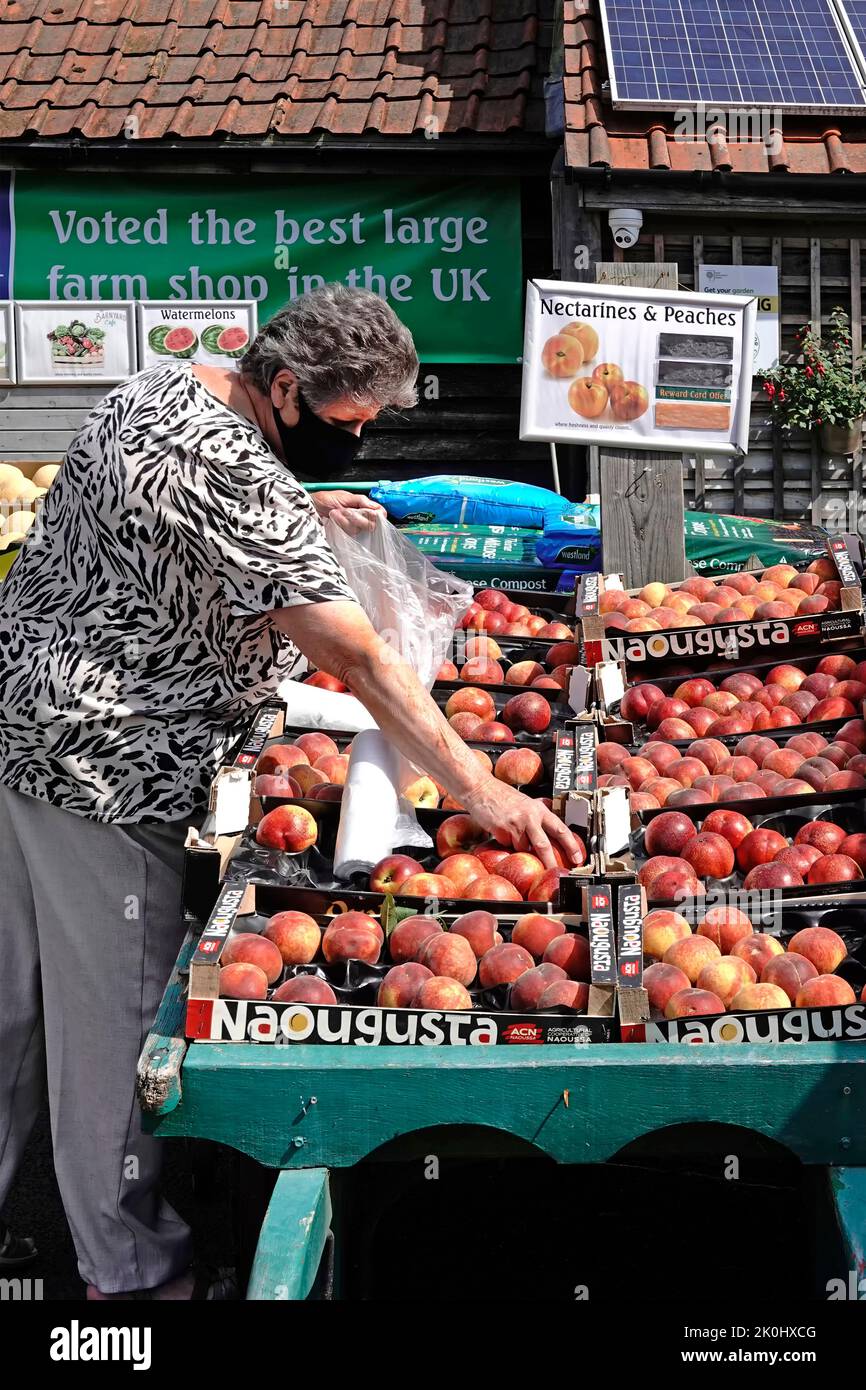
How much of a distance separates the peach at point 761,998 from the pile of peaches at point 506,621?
1.88 m

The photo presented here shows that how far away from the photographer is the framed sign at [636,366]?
3.90m

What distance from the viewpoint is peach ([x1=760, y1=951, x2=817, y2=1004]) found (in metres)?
2.16

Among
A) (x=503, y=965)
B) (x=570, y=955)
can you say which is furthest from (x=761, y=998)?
(x=503, y=965)

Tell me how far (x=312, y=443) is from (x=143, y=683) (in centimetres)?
51

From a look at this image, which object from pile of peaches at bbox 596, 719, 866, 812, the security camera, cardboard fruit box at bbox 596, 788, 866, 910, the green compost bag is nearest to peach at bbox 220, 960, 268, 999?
cardboard fruit box at bbox 596, 788, 866, 910

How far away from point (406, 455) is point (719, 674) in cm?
479

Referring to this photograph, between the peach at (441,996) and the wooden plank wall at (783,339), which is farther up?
the wooden plank wall at (783,339)

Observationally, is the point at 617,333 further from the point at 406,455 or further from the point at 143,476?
the point at 406,455

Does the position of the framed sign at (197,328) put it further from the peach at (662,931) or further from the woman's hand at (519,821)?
the peach at (662,931)

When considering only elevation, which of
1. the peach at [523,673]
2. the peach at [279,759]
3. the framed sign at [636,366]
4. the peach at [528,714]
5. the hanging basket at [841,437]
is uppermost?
the hanging basket at [841,437]

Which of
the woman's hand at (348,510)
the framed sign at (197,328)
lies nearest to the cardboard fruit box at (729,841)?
the woman's hand at (348,510)

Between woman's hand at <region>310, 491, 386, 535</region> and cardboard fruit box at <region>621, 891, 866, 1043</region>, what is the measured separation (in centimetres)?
137

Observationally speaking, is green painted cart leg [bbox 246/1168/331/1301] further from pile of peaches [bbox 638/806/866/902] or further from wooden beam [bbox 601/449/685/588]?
wooden beam [bbox 601/449/685/588]
